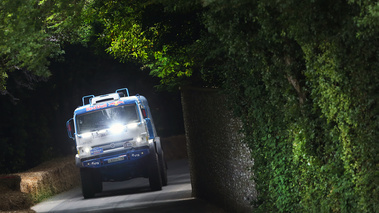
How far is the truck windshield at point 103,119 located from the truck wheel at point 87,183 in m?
1.47

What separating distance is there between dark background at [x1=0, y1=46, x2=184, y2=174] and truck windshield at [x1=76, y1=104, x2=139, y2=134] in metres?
7.81

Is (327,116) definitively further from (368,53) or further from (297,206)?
Result: (297,206)

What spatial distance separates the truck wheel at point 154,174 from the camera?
22.1m

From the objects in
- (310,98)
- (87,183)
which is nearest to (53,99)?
(87,183)

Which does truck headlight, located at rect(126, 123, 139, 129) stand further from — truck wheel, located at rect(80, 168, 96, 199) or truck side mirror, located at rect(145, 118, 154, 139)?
truck wheel, located at rect(80, 168, 96, 199)

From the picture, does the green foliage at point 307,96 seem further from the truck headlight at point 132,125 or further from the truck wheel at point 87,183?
the truck wheel at point 87,183

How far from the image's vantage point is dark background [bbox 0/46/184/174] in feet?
105

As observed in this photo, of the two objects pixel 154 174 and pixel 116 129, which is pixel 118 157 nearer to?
pixel 116 129

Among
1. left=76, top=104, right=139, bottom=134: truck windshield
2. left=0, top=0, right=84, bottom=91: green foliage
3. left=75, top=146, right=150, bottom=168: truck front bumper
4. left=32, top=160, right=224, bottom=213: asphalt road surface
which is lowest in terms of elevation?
left=32, top=160, right=224, bottom=213: asphalt road surface

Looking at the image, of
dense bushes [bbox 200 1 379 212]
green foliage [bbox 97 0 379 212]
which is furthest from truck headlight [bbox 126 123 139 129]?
dense bushes [bbox 200 1 379 212]

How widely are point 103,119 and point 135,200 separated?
3211 millimetres

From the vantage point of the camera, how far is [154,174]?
22.3 m

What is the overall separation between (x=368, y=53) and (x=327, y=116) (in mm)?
1120

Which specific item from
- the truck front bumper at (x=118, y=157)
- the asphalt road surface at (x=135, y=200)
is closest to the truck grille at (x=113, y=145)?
the truck front bumper at (x=118, y=157)
